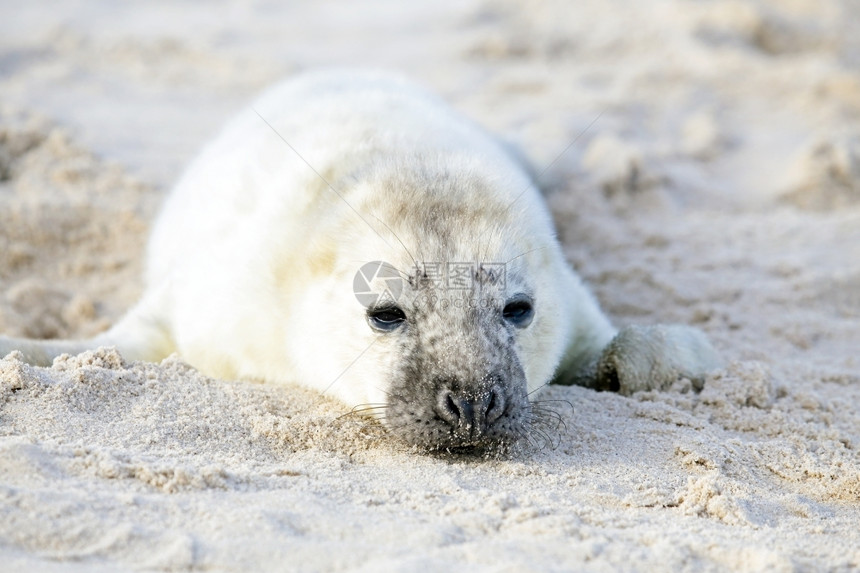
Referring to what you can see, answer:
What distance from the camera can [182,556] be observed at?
1742 mm

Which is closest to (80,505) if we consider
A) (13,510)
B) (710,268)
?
(13,510)

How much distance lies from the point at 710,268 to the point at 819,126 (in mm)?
2374

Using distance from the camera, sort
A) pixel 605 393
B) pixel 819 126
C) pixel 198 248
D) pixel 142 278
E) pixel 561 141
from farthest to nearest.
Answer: pixel 819 126, pixel 561 141, pixel 142 278, pixel 198 248, pixel 605 393

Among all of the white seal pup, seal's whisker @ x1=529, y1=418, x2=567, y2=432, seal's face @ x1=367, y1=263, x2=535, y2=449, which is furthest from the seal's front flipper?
seal's face @ x1=367, y1=263, x2=535, y2=449

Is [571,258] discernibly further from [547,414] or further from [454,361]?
[454,361]

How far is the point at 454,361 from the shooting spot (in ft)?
8.13

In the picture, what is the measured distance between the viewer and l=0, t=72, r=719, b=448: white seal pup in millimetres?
2545

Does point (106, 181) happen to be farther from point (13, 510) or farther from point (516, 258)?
point (13, 510)

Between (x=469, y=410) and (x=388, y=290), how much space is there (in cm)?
45

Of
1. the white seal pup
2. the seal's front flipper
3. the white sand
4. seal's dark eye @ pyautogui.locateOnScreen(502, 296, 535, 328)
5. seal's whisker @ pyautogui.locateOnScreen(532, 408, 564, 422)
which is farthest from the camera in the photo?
the seal's front flipper

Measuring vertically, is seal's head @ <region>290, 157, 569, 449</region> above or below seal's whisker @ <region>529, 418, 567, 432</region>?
above

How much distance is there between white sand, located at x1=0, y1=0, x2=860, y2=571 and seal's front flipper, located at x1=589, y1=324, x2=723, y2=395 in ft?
0.30

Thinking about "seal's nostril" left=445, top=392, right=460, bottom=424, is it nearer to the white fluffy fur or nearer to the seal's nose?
the seal's nose

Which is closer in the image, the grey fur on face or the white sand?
the white sand
